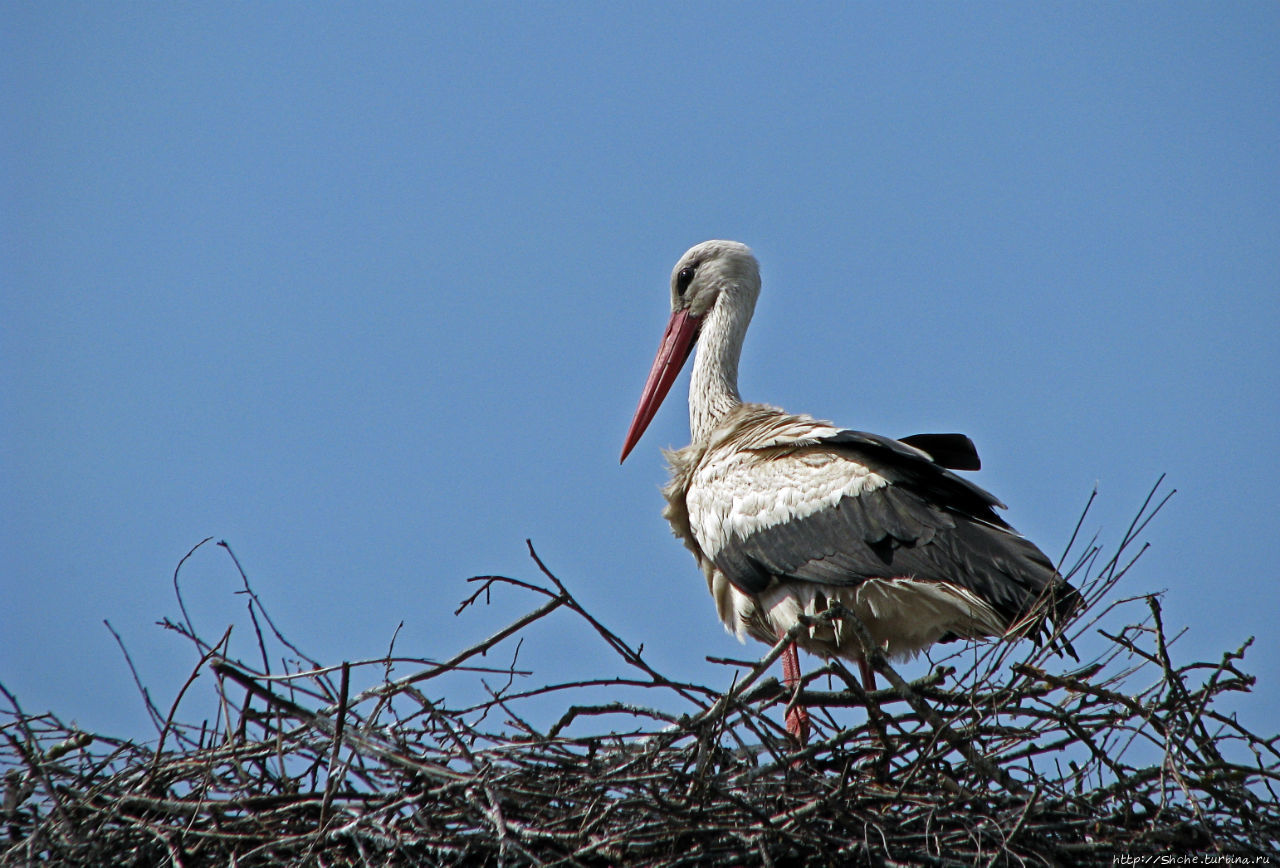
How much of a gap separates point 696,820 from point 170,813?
127 centimetres

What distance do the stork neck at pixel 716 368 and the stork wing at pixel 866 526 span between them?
29.2 inches

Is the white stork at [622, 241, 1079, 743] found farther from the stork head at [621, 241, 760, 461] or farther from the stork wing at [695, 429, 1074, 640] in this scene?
the stork head at [621, 241, 760, 461]

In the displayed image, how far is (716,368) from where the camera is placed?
556 centimetres

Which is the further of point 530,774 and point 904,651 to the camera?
point 904,651

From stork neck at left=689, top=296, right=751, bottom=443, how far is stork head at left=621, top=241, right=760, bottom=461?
0.07 meters

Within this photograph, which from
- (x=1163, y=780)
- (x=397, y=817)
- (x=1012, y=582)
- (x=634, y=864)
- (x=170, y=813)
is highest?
(x=1012, y=582)

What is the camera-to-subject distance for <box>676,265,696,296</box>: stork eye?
591cm

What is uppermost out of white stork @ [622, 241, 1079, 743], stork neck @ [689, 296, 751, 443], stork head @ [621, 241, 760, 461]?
stork head @ [621, 241, 760, 461]

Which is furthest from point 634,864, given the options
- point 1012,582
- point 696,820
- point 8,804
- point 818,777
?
point 1012,582

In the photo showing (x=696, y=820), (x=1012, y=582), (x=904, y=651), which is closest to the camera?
(x=696, y=820)

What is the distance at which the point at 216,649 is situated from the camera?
2.98m

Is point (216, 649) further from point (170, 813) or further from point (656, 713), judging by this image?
point (656, 713)

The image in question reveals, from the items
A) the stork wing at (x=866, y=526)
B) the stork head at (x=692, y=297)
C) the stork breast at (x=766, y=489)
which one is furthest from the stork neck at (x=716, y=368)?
the stork wing at (x=866, y=526)

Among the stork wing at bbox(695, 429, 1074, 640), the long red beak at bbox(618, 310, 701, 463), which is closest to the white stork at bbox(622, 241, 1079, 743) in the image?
the stork wing at bbox(695, 429, 1074, 640)
